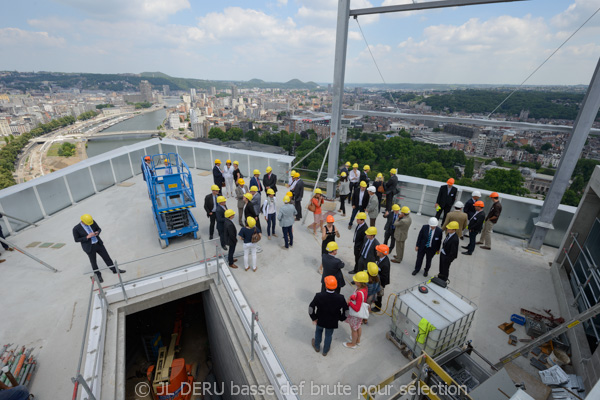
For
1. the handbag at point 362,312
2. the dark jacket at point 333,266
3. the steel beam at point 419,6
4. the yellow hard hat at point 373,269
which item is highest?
the steel beam at point 419,6

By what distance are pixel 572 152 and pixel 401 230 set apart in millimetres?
4745

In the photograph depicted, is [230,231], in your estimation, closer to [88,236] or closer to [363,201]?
[88,236]

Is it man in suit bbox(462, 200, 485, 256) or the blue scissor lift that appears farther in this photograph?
the blue scissor lift

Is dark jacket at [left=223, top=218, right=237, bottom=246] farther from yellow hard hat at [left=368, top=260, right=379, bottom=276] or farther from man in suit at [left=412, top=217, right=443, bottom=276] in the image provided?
man in suit at [left=412, top=217, right=443, bottom=276]

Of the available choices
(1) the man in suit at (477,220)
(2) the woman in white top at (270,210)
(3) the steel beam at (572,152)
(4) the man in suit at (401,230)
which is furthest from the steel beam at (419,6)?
(2) the woman in white top at (270,210)

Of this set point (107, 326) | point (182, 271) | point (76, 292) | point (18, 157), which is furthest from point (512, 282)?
point (18, 157)

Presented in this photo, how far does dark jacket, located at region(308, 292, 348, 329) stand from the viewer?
4.43 meters

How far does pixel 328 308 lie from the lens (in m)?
4.49

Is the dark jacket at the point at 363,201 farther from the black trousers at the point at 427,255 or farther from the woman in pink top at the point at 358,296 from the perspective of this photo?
the woman in pink top at the point at 358,296

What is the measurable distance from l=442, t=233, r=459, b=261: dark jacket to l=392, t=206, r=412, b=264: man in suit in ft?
3.21

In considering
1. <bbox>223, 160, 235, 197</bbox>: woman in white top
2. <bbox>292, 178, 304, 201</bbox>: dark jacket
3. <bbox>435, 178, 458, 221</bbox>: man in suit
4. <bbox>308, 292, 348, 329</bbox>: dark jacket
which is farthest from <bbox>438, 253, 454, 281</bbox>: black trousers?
<bbox>223, 160, 235, 197</bbox>: woman in white top

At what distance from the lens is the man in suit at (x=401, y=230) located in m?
6.95

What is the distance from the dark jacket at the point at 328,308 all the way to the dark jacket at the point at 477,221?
5.24 m

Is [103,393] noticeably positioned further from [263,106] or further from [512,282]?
[263,106]
